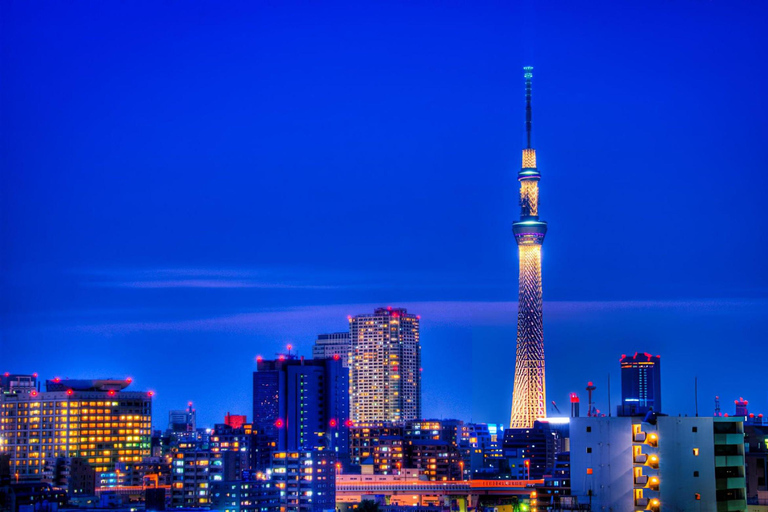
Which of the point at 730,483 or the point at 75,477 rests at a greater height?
the point at 730,483

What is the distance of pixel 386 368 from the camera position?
137 m

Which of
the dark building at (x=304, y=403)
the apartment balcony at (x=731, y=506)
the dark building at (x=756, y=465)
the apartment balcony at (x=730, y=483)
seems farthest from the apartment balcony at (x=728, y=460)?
the dark building at (x=304, y=403)

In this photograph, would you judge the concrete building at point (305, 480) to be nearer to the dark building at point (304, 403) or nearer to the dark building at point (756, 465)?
the dark building at point (304, 403)

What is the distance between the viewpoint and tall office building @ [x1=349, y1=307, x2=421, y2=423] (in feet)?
445

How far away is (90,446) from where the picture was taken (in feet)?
280

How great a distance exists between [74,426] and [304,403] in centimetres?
1624

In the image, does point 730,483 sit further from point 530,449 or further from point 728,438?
point 530,449

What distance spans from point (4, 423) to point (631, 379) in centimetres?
5076

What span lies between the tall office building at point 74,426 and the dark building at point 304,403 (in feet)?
28.5

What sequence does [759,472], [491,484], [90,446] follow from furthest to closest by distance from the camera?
[90,446] → [491,484] → [759,472]

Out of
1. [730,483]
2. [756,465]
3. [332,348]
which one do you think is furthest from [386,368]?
[730,483]

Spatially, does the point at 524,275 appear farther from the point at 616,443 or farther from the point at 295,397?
the point at 616,443

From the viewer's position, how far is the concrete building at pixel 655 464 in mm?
27094

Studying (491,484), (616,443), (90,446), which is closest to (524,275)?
(491,484)
